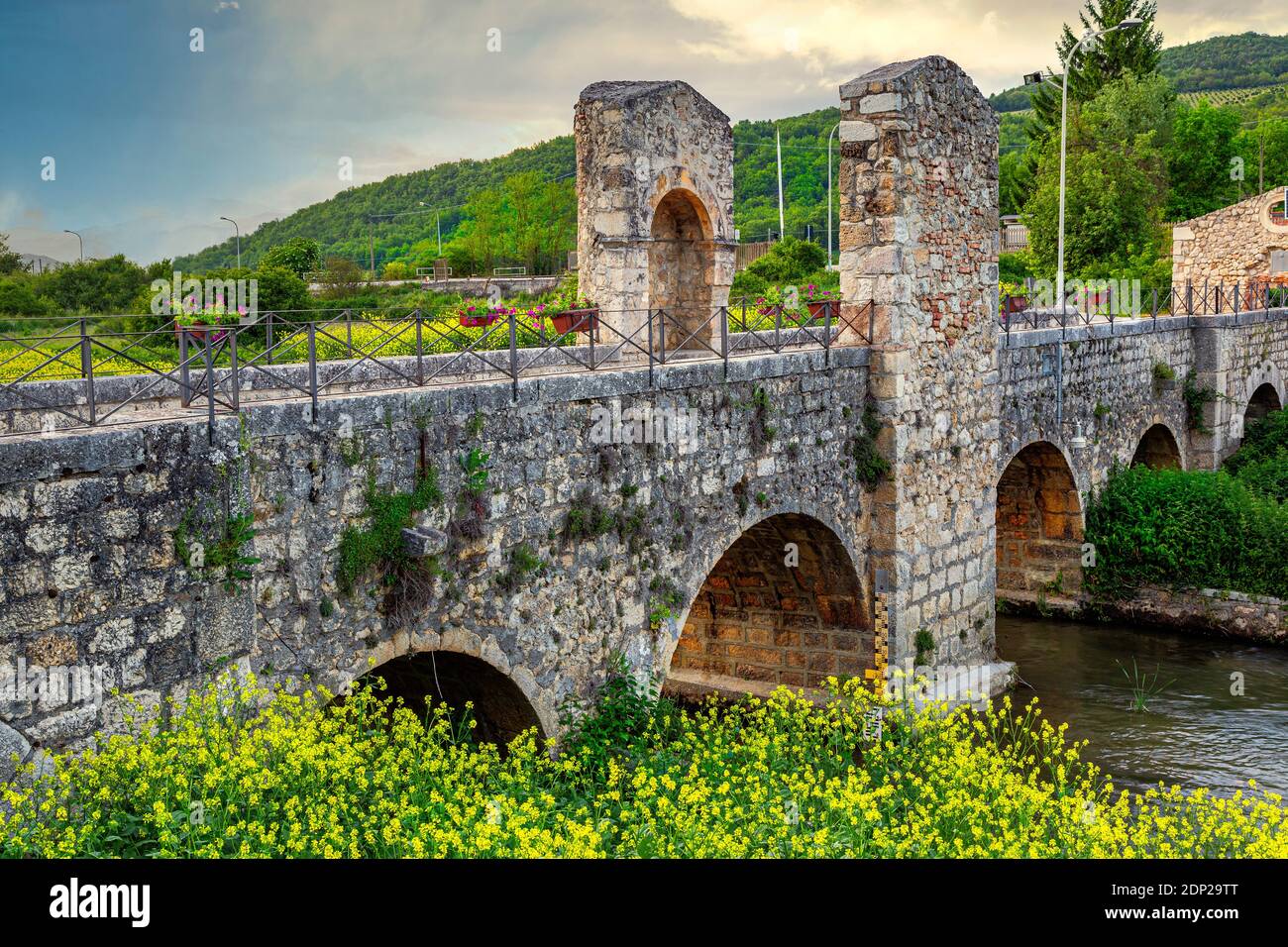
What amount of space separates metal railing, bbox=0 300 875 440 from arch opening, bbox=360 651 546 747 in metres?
1.91

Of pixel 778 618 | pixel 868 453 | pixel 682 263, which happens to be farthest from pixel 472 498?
pixel 682 263

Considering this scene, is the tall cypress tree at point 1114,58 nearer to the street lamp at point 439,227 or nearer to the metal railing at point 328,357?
the street lamp at point 439,227

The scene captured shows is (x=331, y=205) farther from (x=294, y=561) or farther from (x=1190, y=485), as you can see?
(x=294, y=561)

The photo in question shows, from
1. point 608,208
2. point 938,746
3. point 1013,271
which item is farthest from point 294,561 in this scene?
point 1013,271

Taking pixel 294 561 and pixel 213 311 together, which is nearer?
pixel 294 561

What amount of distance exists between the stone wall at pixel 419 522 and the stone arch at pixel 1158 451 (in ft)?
36.3

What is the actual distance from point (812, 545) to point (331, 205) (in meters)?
41.2

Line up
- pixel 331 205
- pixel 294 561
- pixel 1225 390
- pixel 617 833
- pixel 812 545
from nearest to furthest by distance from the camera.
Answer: pixel 294 561 < pixel 617 833 < pixel 812 545 < pixel 1225 390 < pixel 331 205

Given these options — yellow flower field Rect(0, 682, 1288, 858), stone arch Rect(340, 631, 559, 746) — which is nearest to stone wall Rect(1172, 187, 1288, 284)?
yellow flower field Rect(0, 682, 1288, 858)

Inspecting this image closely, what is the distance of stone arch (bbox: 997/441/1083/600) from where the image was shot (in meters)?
18.0

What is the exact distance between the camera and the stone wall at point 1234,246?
2845 cm

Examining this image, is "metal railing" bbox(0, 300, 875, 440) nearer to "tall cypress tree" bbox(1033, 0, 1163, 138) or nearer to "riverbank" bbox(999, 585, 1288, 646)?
"riverbank" bbox(999, 585, 1288, 646)

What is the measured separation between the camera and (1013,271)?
39062mm

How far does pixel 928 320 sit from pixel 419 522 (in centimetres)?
661
